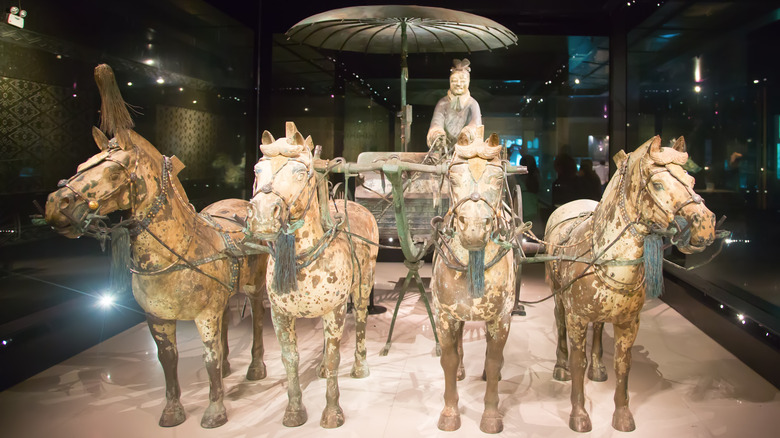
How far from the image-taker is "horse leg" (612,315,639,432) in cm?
330

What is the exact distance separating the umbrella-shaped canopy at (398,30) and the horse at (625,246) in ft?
5.58

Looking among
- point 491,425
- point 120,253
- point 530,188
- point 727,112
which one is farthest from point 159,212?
point 530,188

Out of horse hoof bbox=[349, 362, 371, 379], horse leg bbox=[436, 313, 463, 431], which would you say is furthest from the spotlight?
horse leg bbox=[436, 313, 463, 431]

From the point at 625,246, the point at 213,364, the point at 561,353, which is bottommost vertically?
the point at 561,353

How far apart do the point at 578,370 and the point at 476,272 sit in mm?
1095

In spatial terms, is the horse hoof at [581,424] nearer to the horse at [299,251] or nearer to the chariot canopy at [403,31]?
the horse at [299,251]

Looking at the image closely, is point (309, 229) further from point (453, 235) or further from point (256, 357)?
point (256, 357)

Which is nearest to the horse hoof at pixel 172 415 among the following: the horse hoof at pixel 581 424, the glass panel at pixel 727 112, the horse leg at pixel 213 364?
the horse leg at pixel 213 364

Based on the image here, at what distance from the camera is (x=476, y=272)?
2949 millimetres

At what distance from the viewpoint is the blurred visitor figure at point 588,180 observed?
22.8 feet

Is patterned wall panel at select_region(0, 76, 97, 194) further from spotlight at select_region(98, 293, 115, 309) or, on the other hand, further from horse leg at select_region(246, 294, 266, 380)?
horse leg at select_region(246, 294, 266, 380)

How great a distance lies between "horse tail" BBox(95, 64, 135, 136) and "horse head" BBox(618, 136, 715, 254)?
2969 millimetres

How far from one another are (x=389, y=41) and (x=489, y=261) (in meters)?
3.25

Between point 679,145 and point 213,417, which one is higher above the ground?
point 679,145
